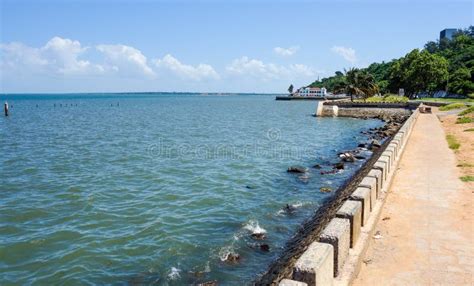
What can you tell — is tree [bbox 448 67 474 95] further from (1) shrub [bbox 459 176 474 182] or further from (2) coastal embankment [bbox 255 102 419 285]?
(2) coastal embankment [bbox 255 102 419 285]

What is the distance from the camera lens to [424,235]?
777 cm

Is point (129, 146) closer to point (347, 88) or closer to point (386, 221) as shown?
point (386, 221)

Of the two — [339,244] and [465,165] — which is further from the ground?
[339,244]

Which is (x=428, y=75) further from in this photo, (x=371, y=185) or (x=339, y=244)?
(x=339, y=244)

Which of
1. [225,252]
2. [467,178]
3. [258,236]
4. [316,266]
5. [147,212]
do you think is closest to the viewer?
[316,266]

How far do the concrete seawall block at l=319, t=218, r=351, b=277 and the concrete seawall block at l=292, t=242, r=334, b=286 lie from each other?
0.33 meters

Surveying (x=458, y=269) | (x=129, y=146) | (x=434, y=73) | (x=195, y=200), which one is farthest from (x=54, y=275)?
(x=434, y=73)

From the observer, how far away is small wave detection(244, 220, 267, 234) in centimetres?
1227

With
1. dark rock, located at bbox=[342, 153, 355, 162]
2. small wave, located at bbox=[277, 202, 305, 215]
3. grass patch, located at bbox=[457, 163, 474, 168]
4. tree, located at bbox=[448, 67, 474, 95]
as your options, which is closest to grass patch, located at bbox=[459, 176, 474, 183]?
grass patch, located at bbox=[457, 163, 474, 168]

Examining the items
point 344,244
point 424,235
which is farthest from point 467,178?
point 344,244

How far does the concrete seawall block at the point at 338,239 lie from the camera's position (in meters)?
5.68

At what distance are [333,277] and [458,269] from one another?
7.58 feet

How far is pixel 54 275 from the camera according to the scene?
9625mm

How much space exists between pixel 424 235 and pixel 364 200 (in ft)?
4.81
